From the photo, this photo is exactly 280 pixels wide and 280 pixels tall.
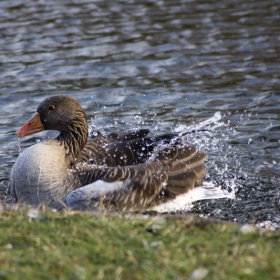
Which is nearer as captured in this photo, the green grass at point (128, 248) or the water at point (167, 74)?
the green grass at point (128, 248)

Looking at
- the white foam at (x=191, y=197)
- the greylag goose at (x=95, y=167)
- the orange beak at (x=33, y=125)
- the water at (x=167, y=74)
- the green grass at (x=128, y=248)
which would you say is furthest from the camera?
the water at (x=167, y=74)

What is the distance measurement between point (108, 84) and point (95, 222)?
26.0 feet

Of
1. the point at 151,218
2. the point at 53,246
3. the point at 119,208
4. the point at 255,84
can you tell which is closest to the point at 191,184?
the point at 119,208

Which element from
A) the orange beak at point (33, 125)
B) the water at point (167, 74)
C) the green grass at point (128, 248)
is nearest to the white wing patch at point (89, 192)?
the orange beak at point (33, 125)

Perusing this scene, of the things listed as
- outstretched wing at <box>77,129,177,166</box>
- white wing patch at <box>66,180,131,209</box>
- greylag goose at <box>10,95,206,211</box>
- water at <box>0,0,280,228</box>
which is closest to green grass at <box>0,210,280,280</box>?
white wing patch at <box>66,180,131,209</box>

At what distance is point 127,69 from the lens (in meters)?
13.5

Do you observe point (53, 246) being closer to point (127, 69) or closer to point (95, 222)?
point (95, 222)

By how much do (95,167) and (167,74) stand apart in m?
5.25

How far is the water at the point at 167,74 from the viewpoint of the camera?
9578 mm

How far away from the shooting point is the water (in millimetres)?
9578

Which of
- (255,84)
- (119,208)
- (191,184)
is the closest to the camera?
(119,208)

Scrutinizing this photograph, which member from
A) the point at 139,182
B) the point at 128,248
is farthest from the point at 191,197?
the point at 128,248

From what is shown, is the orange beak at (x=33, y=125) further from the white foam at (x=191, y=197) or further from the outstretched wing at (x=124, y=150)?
the white foam at (x=191, y=197)

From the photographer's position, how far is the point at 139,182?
781 cm
